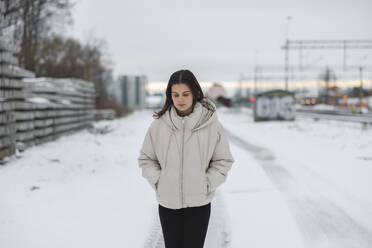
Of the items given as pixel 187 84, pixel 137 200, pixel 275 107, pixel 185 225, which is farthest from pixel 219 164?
pixel 275 107

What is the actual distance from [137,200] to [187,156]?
13.6ft

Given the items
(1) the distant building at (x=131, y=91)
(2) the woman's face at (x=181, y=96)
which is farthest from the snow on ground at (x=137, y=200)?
(1) the distant building at (x=131, y=91)

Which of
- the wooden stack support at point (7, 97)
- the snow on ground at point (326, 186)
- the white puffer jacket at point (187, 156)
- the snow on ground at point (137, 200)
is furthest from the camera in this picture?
the wooden stack support at point (7, 97)

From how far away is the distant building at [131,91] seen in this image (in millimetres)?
74375

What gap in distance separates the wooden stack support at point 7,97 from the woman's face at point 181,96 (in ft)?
21.1

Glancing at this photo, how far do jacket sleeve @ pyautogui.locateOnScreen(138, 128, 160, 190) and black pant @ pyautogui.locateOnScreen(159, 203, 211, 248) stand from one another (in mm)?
263

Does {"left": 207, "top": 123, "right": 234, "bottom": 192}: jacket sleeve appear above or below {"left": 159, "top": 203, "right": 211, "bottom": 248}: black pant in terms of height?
above

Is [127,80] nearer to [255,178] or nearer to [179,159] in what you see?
[255,178]

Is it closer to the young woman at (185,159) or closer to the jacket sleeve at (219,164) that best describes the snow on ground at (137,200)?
the young woman at (185,159)

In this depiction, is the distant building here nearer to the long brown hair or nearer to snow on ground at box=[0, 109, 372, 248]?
snow on ground at box=[0, 109, 372, 248]

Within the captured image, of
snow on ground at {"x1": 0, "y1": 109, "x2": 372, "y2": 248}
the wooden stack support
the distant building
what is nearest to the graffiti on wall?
snow on ground at {"x1": 0, "y1": 109, "x2": 372, "y2": 248}

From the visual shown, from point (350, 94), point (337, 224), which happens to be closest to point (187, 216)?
point (337, 224)

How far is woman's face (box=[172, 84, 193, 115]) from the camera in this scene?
8.79ft

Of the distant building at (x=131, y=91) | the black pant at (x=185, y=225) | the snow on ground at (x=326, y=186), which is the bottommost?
the snow on ground at (x=326, y=186)
